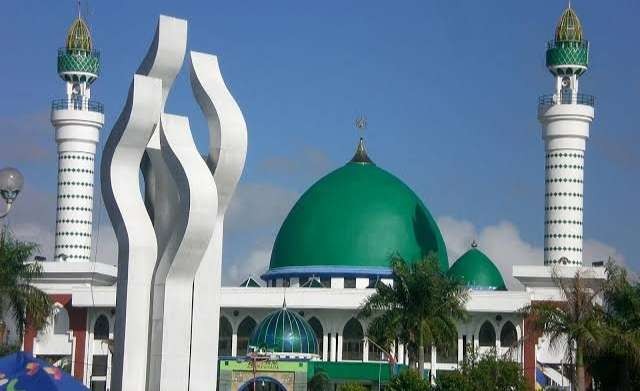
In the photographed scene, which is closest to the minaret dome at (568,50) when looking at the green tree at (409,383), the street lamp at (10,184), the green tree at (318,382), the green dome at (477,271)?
the green dome at (477,271)

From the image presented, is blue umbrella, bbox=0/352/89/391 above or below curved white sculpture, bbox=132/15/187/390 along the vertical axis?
below

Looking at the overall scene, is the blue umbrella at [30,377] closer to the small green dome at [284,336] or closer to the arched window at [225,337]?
the small green dome at [284,336]

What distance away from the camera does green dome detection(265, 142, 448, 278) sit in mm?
74688

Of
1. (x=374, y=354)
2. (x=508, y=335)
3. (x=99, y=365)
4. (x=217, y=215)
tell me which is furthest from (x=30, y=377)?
(x=508, y=335)

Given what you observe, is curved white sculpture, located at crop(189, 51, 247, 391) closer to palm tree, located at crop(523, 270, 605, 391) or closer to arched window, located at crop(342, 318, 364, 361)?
palm tree, located at crop(523, 270, 605, 391)

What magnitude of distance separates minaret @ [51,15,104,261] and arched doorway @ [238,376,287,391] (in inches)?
545

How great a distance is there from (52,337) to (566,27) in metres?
30.2

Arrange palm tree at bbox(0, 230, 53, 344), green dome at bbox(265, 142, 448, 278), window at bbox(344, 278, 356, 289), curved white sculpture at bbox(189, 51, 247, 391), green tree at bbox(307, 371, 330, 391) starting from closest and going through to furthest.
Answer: curved white sculpture at bbox(189, 51, 247, 391) < palm tree at bbox(0, 230, 53, 344) < green tree at bbox(307, 371, 330, 391) < window at bbox(344, 278, 356, 289) < green dome at bbox(265, 142, 448, 278)

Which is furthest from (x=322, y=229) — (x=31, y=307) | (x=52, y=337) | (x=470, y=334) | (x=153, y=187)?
(x=153, y=187)

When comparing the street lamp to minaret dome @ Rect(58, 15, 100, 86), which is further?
minaret dome @ Rect(58, 15, 100, 86)

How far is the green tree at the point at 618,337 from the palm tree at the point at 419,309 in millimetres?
8701

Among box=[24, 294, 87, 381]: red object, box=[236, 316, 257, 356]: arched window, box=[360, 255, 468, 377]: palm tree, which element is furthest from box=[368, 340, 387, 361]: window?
box=[360, 255, 468, 377]: palm tree

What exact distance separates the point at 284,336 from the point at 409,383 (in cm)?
2009

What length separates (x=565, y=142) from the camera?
71.6m
